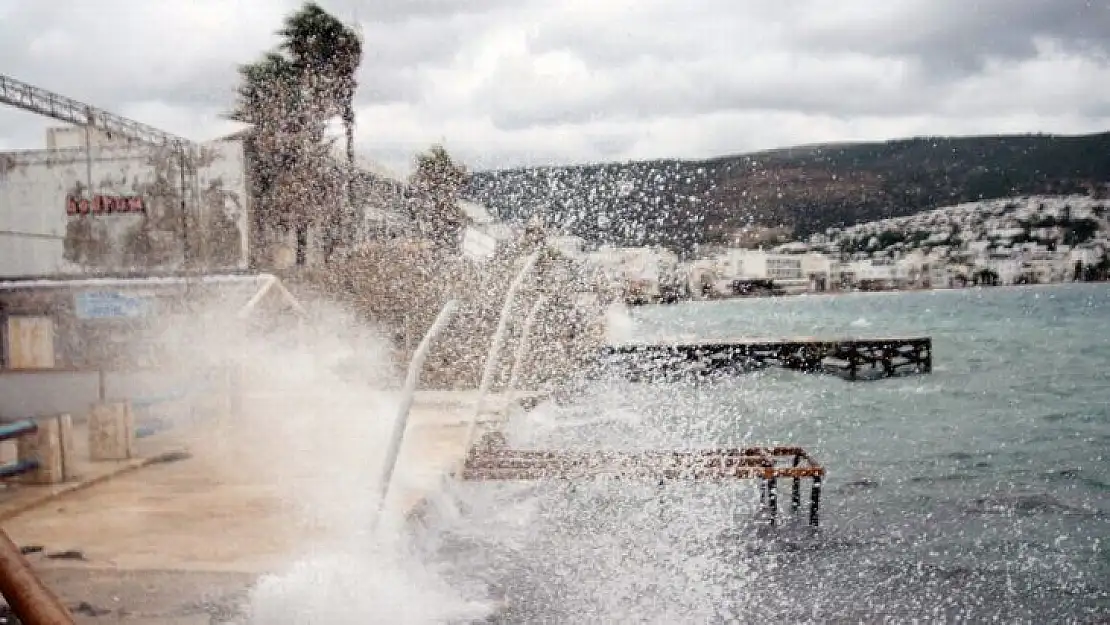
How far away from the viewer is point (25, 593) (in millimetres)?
2141

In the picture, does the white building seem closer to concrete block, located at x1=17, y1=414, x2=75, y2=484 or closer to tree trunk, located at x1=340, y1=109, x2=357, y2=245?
tree trunk, located at x1=340, y1=109, x2=357, y2=245

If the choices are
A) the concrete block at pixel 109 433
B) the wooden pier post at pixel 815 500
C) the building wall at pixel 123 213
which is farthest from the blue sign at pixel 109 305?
the wooden pier post at pixel 815 500

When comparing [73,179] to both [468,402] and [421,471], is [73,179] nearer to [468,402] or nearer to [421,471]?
[468,402]

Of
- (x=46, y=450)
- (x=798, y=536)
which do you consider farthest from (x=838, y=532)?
(x=46, y=450)

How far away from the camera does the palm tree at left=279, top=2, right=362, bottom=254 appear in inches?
1417

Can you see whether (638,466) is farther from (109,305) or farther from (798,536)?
(109,305)

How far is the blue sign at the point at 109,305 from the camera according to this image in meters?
19.9

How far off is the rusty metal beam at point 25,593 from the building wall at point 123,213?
25758mm

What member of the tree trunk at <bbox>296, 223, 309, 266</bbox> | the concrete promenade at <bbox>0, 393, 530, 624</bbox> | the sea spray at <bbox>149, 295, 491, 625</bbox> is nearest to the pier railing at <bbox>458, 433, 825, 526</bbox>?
the concrete promenade at <bbox>0, 393, 530, 624</bbox>

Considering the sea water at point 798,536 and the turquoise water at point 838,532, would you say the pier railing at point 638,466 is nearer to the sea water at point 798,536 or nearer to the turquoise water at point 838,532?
A: the sea water at point 798,536

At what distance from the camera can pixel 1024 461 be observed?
70.6 ft

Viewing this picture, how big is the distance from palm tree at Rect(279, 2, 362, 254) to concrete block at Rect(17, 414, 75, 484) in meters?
26.7

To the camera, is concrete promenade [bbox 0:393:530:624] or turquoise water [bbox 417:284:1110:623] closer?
concrete promenade [bbox 0:393:530:624]

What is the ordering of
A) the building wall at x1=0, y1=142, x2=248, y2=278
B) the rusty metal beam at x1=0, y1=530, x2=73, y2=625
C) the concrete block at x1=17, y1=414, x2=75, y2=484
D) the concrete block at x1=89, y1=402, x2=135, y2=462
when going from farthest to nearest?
the building wall at x1=0, y1=142, x2=248, y2=278 → the concrete block at x1=89, y1=402, x2=135, y2=462 → the concrete block at x1=17, y1=414, x2=75, y2=484 → the rusty metal beam at x1=0, y1=530, x2=73, y2=625
